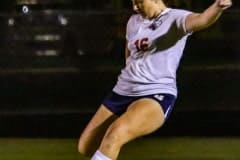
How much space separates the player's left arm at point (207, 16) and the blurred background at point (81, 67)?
4.65m

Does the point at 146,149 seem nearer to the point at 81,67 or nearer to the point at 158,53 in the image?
the point at 81,67

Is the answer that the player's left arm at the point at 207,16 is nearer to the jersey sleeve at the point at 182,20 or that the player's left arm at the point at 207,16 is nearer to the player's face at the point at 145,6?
the jersey sleeve at the point at 182,20

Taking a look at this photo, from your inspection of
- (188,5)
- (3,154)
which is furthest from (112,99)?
(188,5)

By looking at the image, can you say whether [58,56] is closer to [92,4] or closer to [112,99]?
[92,4]

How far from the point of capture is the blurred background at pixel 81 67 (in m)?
9.96

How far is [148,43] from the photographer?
5324mm

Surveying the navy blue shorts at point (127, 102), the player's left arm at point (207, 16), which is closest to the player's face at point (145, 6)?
the player's left arm at point (207, 16)

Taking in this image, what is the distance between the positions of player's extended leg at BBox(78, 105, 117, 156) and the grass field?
2135mm

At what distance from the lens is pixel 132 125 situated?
5.07 meters

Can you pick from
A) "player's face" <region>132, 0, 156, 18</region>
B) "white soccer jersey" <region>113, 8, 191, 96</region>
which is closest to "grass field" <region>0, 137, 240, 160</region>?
"white soccer jersey" <region>113, 8, 191, 96</region>

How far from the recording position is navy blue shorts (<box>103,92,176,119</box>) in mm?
5277

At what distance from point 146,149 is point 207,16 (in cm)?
360

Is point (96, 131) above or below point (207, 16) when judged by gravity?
below

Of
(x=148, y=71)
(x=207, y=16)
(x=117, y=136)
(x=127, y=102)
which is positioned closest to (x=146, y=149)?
(x=127, y=102)
